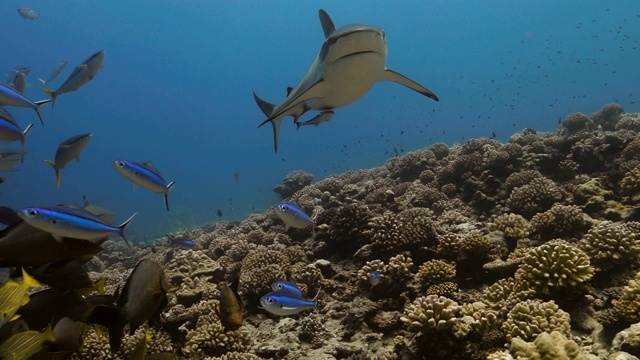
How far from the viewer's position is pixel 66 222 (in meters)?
2.47

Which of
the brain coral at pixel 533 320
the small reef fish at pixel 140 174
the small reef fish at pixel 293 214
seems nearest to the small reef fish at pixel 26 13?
the small reef fish at pixel 140 174

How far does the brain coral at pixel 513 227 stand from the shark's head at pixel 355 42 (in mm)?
5026

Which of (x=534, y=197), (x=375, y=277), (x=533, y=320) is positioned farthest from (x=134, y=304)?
(x=534, y=197)

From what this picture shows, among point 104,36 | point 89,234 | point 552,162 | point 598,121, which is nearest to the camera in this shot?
point 89,234

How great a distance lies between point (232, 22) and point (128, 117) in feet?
251

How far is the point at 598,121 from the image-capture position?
15.4 metres

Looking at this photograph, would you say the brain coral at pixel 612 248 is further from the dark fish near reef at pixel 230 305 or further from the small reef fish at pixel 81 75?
the small reef fish at pixel 81 75

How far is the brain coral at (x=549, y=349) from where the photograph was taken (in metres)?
3.18

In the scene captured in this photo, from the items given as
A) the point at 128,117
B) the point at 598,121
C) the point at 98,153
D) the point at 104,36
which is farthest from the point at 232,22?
the point at 598,121

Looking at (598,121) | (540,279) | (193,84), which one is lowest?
(540,279)

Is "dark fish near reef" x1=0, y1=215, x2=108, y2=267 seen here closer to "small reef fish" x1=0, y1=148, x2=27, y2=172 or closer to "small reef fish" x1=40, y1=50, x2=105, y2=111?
"small reef fish" x1=40, y1=50, x2=105, y2=111

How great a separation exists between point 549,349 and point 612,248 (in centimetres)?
290

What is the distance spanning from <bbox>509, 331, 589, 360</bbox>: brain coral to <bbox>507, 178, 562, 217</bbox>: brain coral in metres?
4.83

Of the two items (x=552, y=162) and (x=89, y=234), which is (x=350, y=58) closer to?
(x=89, y=234)
